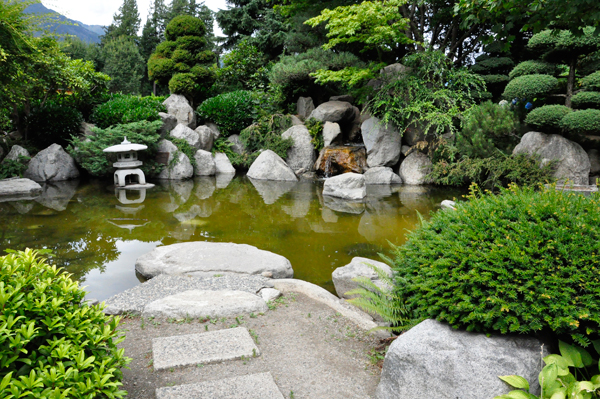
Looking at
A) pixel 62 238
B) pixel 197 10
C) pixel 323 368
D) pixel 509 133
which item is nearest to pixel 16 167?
pixel 62 238

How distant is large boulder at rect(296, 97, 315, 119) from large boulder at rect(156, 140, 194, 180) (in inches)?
177

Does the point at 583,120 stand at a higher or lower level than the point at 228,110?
higher

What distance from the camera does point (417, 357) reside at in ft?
6.81

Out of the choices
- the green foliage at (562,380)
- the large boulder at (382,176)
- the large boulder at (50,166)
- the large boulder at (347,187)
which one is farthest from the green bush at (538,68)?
the large boulder at (50,166)

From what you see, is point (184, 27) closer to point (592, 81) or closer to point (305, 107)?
point (305, 107)

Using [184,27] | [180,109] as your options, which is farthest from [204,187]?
[184,27]

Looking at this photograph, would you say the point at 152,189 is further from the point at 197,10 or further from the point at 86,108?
the point at 197,10

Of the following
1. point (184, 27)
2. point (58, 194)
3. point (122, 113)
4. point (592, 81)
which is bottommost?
point (58, 194)

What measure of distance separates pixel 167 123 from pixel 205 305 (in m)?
10.5

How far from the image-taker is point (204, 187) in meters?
10.2

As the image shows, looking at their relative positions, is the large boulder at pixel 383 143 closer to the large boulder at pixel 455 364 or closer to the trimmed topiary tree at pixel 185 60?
the trimmed topiary tree at pixel 185 60

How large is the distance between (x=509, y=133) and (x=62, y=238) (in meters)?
9.17

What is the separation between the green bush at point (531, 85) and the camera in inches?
313

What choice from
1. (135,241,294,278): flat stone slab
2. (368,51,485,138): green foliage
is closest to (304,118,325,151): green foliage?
(368,51,485,138): green foliage
